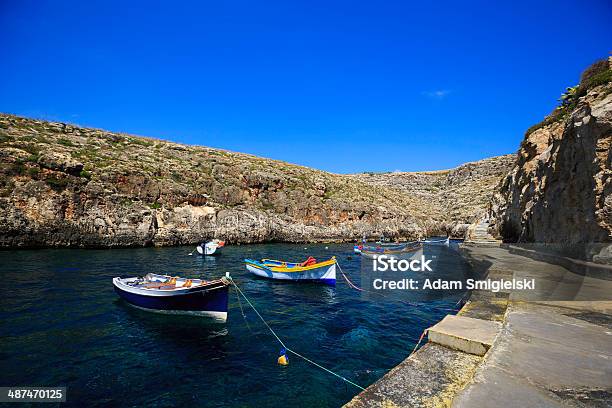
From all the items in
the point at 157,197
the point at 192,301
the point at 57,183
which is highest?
the point at 57,183

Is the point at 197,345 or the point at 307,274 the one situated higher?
the point at 307,274

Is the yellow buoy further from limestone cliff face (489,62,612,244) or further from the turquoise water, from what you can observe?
limestone cliff face (489,62,612,244)

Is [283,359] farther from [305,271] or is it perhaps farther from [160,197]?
[160,197]

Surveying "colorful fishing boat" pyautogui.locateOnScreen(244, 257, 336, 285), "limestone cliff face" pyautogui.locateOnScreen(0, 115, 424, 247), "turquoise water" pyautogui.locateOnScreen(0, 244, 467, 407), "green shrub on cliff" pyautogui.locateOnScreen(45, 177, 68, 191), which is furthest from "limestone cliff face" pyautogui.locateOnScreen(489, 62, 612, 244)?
"green shrub on cliff" pyautogui.locateOnScreen(45, 177, 68, 191)

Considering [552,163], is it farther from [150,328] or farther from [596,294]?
[150,328]

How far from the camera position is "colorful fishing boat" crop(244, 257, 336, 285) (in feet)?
72.7

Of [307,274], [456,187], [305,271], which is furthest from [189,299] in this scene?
[456,187]

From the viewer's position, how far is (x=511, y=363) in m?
4.48

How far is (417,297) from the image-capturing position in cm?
1867

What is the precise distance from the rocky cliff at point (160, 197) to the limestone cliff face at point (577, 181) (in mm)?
40388

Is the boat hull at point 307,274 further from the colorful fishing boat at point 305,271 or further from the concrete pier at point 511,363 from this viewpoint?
the concrete pier at point 511,363

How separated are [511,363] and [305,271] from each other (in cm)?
1854

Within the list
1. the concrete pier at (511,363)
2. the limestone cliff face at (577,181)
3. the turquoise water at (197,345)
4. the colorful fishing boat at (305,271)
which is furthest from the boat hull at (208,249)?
the concrete pier at (511,363)

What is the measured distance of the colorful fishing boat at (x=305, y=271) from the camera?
22.2 m
